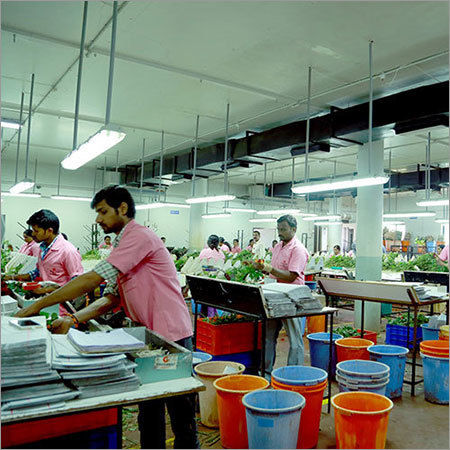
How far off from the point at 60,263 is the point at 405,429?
3.30m

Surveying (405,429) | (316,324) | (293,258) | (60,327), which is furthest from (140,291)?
(316,324)

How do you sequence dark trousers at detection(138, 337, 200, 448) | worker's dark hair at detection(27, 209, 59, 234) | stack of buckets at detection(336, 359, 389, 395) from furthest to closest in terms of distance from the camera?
worker's dark hair at detection(27, 209, 59, 234)
stack of buckets at detection(336, 359, 389, 395)
dark trousers at detection(138, 337, 200, 448)

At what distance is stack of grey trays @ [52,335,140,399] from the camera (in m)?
1.52

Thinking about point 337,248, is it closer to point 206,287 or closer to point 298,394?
point 206,287

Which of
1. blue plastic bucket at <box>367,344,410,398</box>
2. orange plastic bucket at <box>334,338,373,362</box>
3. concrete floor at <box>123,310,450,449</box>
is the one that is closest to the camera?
concrete floor at <box>123,310,450,449</box>

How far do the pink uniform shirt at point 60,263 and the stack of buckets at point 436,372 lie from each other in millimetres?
3421

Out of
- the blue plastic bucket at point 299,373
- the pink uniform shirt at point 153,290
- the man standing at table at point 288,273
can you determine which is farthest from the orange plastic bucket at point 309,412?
the pink uniform shirt at point 153,290

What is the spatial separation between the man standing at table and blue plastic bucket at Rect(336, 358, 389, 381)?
0.60m

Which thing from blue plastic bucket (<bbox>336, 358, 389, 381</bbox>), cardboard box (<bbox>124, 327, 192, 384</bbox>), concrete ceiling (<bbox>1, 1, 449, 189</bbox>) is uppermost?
concrete ceiling (<bbox>1, 1, 449, 189</bbox>)

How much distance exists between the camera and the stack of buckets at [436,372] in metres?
3.83

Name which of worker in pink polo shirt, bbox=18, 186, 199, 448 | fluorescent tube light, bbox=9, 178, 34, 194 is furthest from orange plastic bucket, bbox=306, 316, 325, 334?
fluorescent tube light, bbox=9, 178, 34, 194

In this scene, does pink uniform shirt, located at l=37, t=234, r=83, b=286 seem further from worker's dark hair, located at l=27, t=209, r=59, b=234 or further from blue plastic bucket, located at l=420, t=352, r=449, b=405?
blue plastic bucket, located at l=420, t=352, r=449, b=405

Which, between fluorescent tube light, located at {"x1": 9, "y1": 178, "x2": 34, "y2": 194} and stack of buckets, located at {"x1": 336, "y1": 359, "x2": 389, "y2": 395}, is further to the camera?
fluorescent tube light, located at {"x1": 9, "y1": 178, "x2": 34, "y2": 194}

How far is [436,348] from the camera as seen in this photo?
386cm
